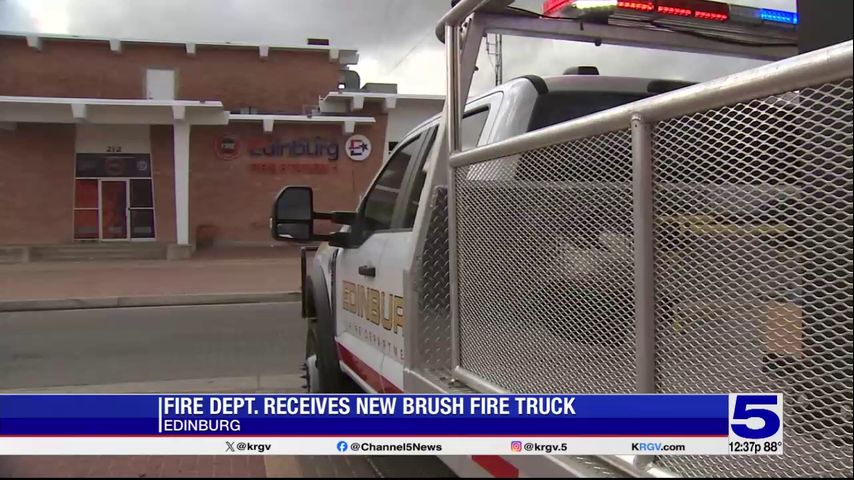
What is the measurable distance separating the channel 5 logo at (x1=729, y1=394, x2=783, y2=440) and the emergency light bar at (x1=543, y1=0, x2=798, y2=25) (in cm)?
147

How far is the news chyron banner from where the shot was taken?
6.16 feet

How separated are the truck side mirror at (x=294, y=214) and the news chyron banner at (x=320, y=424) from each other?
147cm

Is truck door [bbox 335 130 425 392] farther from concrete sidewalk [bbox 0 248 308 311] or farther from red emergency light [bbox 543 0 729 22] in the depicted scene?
concrete sidewalk [bbox 0 248 308 311]

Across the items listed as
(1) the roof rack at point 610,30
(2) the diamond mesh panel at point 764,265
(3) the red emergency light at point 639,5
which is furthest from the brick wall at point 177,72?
(2) the diamond mesh panel at point 764,265

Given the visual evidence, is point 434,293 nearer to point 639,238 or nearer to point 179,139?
point 639,238

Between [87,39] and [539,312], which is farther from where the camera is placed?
[87,39]

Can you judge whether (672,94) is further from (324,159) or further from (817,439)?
(324,159)

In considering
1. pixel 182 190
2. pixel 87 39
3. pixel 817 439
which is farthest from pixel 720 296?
pixel 87 39

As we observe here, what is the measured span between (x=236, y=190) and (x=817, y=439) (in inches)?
897

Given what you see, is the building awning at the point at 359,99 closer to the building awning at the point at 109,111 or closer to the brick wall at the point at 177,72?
the brick wall at the point at 177,72

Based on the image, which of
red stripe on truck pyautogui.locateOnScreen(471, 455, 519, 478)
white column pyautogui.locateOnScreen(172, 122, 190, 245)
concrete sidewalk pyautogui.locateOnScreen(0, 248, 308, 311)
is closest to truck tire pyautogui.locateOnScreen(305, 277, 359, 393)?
red stripe on truck pyautogui.locateOnScreen(471, 455, 519, 478)

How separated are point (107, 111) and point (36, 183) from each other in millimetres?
3585

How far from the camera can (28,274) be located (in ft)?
54.4

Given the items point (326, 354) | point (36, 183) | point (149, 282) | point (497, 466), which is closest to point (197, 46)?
point (36, 183)
